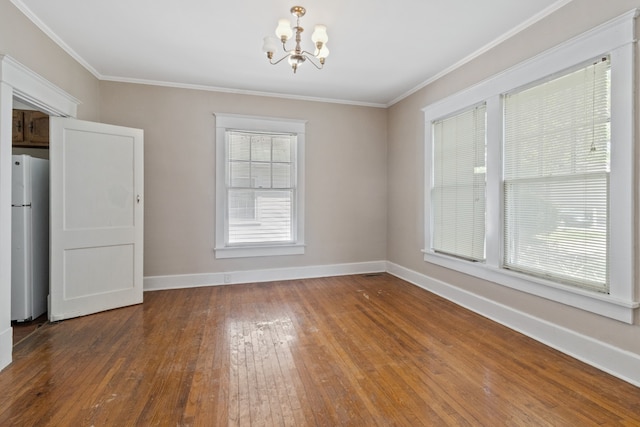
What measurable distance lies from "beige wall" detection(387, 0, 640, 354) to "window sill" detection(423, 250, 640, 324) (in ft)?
0.20

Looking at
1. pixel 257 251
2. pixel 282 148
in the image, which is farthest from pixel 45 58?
pixel 257 251

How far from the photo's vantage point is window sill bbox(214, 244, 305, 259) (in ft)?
15.2

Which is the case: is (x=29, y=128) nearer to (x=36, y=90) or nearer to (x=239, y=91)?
(x=36, y=90)

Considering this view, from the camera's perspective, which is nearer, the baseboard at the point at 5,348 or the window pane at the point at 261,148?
the baseboard at the point at 5,348

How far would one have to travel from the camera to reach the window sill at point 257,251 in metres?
4.64

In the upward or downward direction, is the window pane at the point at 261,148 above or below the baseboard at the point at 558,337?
above

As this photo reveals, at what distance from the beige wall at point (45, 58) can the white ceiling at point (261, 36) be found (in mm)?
95

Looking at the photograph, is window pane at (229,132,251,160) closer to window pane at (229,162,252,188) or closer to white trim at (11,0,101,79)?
window pane at (229,162,252,188)

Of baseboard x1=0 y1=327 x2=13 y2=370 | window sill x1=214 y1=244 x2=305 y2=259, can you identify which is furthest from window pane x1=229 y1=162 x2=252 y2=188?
baseboard x1=0 y1=327 x2=13 y2=370

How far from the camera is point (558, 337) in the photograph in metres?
2.66

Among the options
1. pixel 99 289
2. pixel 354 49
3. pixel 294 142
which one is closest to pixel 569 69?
pixel 354 49

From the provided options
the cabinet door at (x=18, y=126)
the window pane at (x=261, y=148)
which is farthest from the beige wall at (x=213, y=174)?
the cabinet door at (x=18, y=126)

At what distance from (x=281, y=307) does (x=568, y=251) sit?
111 inches

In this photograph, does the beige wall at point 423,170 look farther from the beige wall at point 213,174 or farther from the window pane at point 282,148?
the window pane at point 282,148
